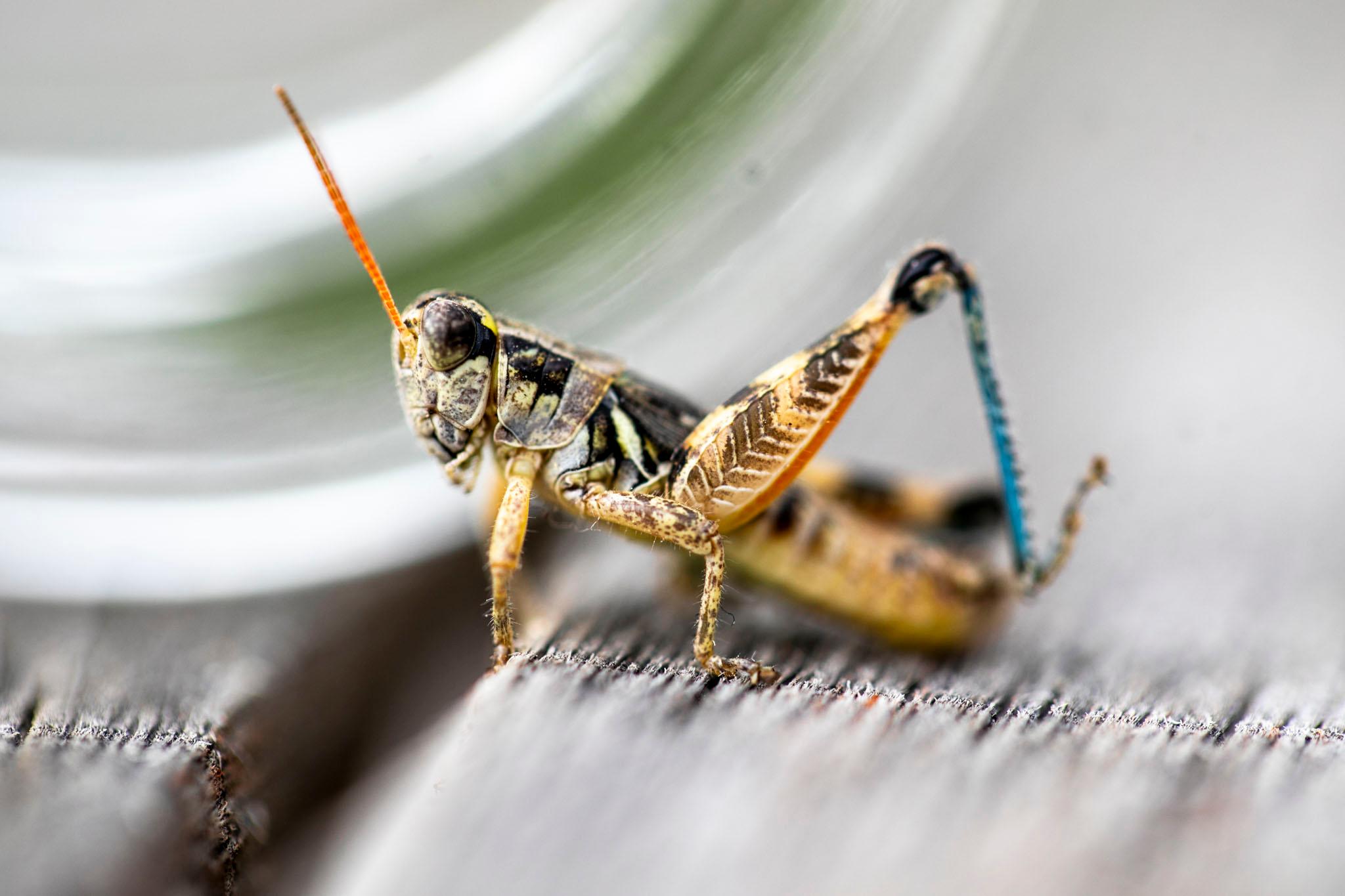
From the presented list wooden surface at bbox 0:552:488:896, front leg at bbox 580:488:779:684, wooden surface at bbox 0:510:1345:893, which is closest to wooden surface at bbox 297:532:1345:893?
wooden surface at bbox 0:510:1345:893

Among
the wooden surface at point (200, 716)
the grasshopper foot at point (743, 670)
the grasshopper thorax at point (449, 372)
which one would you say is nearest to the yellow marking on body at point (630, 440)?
the grasshopper thorax at point (449, 372)

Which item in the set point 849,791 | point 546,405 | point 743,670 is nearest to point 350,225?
point 546,405

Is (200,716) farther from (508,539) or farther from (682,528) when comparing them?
(682,528)

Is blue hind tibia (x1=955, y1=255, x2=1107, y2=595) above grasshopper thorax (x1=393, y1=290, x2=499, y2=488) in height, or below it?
below

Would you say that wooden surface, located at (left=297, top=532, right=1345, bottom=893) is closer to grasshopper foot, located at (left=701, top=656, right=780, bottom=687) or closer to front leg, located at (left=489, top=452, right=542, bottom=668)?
grasshopper foot, located at (left=701, top=656, right=780, bottom=687)

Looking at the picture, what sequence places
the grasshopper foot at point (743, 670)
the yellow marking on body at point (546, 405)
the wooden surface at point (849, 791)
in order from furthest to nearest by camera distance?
the yellow marking on body at point (546, 405)
the grasshopper foot at point (743, 670)
the wooden surface at point (849, 791)

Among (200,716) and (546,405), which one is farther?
(546,405)

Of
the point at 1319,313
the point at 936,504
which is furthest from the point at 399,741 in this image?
the point at 1319,313

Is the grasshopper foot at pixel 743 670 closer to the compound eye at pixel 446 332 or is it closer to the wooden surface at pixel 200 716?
the wooden surface at pixel 200 716
